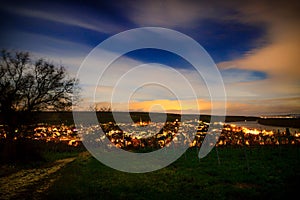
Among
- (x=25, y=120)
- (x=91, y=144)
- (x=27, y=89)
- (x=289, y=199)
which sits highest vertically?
(x=27, y=89)

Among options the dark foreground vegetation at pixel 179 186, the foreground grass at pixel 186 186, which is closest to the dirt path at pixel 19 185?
the dark foreground vegetation at pixel 179 186

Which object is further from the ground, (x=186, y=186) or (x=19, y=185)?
(x=186, y=186)

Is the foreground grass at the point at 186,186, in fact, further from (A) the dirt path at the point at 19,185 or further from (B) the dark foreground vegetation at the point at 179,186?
(A) the dirt path at the point at 19,185

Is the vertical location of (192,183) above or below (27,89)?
below

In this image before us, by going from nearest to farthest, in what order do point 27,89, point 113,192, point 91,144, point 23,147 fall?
1. point 113,192
2. point 23,147
3. point 27,89
4. point 91,144

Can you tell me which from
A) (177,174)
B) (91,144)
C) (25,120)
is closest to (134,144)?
(91,144)

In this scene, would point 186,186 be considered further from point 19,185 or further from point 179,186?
point 19,185

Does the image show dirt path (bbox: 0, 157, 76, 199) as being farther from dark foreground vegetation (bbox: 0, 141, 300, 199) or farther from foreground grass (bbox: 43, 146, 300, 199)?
foreground grass (bbox: 43, 146, 300, 199)

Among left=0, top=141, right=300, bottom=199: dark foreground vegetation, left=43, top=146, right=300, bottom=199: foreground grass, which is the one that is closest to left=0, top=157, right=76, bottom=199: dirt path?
left=0, top=141, right=300, bottom=199: dark foreground vegetation

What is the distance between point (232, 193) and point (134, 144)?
37.8 meters

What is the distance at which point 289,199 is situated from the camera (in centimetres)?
1027

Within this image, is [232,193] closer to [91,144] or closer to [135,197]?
[135,197]

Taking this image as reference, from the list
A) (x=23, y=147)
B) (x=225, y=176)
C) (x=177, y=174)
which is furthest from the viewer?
(x=23, y=147)

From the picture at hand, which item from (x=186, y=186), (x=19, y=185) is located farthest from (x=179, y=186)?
(x=19, y=185)
